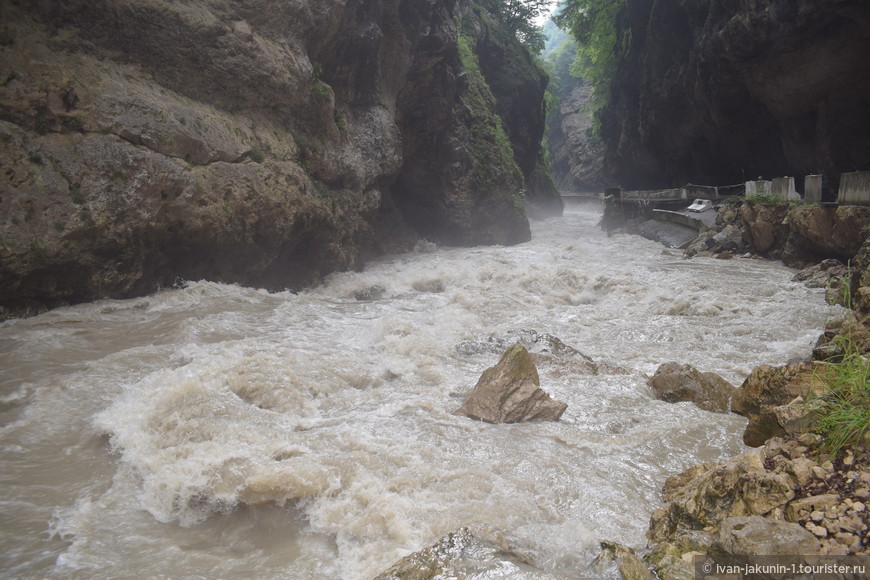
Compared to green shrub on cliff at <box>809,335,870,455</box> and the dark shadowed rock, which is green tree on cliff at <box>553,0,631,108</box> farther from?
green shrub on cliff at <box>809,335,870,455</box>

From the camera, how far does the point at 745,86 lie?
1936 centimetres

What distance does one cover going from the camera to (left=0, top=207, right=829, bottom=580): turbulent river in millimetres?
3629

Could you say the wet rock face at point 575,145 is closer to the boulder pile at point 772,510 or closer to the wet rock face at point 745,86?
the wet rock face at point 745,86

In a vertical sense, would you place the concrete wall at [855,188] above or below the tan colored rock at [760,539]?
above

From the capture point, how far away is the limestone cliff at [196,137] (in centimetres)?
797

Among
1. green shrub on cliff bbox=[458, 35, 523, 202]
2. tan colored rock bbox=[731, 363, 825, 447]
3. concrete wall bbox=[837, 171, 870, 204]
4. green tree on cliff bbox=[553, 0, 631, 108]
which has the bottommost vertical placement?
tan colored rock bbox=[731, 363, 825, 447]

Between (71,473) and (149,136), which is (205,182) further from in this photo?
(71,473)

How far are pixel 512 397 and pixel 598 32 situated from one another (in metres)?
32.8

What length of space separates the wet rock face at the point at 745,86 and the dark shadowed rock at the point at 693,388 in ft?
43.3

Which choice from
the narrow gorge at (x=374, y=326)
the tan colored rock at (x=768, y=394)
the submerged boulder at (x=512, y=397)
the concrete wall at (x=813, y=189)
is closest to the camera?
the narrow gorge at (x=374, y=326)

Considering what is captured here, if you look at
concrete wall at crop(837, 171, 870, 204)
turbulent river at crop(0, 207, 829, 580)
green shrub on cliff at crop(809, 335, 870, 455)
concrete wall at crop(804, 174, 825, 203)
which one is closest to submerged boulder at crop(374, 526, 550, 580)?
turbulent river at crop(0, 207, 829, 580)

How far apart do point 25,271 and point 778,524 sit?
926 centimetres

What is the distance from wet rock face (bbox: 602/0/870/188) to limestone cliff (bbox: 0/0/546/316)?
10.5 m

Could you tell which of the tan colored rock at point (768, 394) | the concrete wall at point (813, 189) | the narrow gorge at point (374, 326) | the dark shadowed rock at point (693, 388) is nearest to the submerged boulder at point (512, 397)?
the narrow gorge at point (374, 326)
